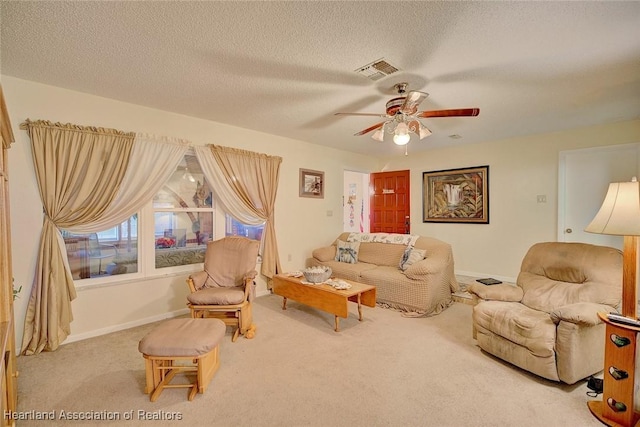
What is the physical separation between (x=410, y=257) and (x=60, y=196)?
3.96 m

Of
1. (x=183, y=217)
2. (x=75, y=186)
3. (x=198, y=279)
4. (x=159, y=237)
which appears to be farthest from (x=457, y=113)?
(x=75, y=186)

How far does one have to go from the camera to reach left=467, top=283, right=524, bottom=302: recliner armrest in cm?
261

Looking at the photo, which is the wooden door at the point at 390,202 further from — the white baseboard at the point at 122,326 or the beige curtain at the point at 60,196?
the beige curtain at the point at 60,196

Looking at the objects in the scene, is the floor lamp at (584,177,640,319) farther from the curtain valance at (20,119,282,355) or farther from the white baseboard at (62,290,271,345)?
the white baseboard at (62,290,271,345)

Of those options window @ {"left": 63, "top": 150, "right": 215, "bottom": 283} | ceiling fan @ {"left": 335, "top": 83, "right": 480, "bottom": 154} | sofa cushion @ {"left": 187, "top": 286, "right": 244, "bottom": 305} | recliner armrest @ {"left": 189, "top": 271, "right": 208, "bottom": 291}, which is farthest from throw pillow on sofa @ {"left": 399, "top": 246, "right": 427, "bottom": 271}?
window @ {"left": 63, "top": 150, "right": 215, "bottom": 283}

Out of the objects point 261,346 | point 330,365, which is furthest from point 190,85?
point 330,365

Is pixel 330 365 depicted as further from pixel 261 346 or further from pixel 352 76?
pixel 352 76

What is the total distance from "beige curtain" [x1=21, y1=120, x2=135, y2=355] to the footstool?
4.48ft

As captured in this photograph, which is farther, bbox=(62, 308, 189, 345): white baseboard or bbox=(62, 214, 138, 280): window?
bbox=(62, 214, 138, 280): window

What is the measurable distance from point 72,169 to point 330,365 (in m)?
3.06

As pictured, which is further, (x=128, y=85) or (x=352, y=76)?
(x=128, y=85)

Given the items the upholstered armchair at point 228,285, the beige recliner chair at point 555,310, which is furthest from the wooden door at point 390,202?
the upholstered armchair at point 228,285

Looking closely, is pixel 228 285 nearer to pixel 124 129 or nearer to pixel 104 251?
pixel 104 251

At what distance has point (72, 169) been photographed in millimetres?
2771
